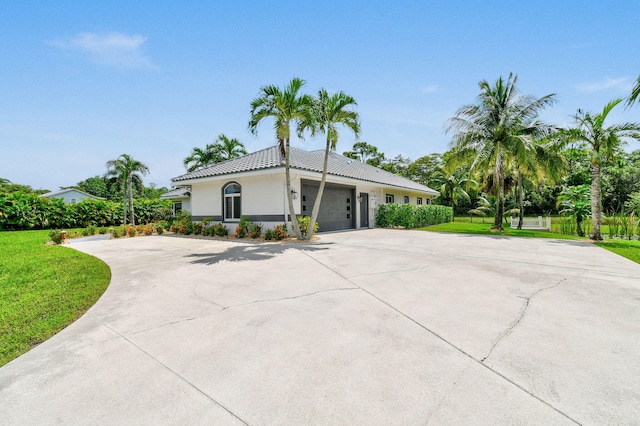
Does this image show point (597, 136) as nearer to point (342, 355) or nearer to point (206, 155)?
point (342, 355)

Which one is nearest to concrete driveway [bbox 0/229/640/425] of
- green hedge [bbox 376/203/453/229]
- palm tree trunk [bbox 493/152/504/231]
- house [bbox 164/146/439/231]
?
house [bbox 164/146/439/231]

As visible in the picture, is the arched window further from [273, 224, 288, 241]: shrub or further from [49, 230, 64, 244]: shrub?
[49, 230, 64, 244]: shrub

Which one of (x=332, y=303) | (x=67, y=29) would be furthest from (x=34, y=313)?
(x=67, y=29)

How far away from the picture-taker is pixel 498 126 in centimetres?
1572

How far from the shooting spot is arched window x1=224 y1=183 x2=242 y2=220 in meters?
15.2

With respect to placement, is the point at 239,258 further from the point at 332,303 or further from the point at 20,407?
the point at 20,407

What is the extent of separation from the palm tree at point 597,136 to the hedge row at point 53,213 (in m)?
31.4

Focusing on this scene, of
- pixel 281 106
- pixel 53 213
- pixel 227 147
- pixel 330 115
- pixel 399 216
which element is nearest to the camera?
pixel 281 106

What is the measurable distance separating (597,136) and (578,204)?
186 inches

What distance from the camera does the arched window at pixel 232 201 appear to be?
49.8 feet

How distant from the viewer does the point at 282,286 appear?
5121 mm

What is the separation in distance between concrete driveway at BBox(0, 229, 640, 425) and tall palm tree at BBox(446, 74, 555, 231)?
11.9 m

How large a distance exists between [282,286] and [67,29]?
397 inches

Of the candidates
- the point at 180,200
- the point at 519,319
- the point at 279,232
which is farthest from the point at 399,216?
the point at 180,200
